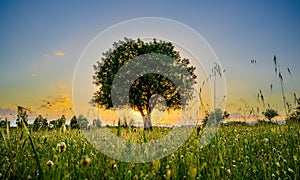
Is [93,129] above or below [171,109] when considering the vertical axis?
→ below

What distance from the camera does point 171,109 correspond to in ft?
138

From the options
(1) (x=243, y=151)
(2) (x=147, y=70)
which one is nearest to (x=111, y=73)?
(2) (x=147, y=70)

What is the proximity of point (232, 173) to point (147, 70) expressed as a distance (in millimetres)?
33737

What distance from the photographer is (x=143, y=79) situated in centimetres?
3806

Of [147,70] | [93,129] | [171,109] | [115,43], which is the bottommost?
[93,129]

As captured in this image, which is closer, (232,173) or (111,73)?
(232,173)

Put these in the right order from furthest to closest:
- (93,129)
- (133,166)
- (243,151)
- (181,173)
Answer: (93,129)
(243,151)
(133,166)
(181,173)

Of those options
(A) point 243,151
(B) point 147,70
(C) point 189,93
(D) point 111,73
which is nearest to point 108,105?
(D) point 111,73

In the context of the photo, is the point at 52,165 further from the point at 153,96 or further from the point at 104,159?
the point at 153,96

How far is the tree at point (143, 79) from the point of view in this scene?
126ft

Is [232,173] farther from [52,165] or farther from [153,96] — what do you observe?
[153,96]

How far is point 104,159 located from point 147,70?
108ft

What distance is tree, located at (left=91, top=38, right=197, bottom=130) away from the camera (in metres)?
38.5

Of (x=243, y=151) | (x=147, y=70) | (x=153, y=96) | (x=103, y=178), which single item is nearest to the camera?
(x=103, y=178)
